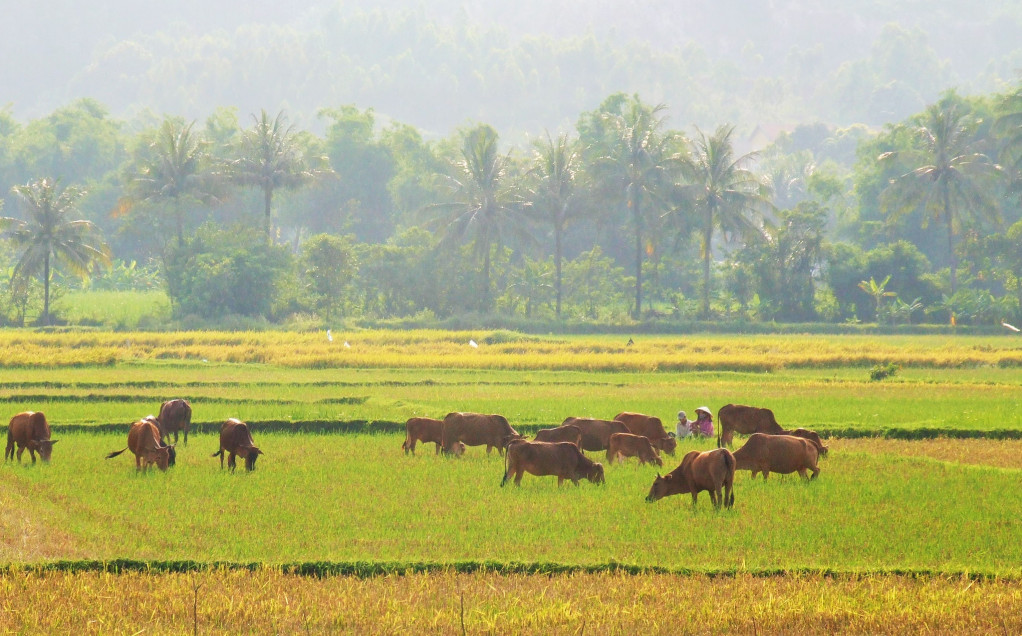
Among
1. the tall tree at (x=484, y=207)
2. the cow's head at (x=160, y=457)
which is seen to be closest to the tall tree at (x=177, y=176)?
the tall tree at (x=484, y=207)

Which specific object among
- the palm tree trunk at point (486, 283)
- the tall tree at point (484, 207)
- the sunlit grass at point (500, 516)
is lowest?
the sunlit grass at point (500, 516)

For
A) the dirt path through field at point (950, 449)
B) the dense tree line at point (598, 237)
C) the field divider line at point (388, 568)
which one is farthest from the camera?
the dense tree line at point (598, 237)

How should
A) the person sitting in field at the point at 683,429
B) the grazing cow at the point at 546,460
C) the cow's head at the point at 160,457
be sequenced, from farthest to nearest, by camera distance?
the person sitting in field at the point at 683,429
the cow's head at the point at 160,457
the grazing cow at the point at 546,460

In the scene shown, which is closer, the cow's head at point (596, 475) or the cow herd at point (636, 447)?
the cow herd at point (636, 447)

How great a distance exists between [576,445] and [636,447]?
1595 mm

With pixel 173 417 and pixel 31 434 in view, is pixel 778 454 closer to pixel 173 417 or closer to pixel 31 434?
pixel 173 417

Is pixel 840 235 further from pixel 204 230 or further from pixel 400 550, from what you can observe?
pixel 400 550

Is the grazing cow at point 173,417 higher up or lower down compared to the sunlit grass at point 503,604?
higher up

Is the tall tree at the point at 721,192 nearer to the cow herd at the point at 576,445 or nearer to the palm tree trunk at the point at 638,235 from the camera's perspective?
the palm tree trunk at the point at 638,235

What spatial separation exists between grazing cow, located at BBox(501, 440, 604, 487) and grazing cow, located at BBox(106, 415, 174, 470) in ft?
15.8

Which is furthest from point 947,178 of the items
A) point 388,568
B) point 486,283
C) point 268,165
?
point 388,568

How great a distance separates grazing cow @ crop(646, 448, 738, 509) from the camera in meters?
12.4

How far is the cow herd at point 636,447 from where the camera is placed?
1264cm

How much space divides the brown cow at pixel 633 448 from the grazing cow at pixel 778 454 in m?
1.69
